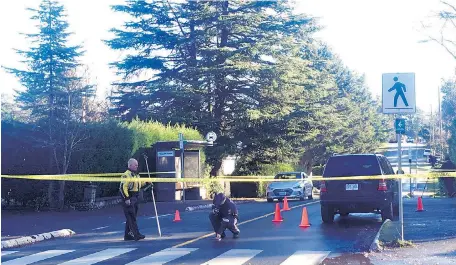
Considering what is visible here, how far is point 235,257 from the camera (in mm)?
10953

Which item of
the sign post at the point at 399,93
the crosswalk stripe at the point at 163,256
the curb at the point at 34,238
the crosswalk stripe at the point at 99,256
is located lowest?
the curb at the point at 34,238

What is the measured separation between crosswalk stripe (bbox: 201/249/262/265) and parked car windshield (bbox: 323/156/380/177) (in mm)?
5613

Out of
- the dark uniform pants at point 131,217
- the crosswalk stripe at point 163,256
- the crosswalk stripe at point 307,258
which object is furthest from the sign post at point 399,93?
the dark uniform pants at point 131,217

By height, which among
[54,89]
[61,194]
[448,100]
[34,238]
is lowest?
[34,238]

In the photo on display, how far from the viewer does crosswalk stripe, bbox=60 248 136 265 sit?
1075cm

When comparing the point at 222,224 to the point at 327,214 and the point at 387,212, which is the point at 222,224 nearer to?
the point at 327,214

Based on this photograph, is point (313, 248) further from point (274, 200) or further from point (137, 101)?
point (137, 101)

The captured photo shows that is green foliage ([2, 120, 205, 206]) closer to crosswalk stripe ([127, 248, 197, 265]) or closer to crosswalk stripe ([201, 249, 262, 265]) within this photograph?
crosswalk stripe ([127, 248, 197, 265])

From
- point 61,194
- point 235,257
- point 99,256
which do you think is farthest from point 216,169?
point 235,257

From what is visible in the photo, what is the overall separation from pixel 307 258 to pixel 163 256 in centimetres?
254

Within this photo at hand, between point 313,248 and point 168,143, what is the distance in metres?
17.0

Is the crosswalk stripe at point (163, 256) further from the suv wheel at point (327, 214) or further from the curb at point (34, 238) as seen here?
the suv wheel at point (327, 214)

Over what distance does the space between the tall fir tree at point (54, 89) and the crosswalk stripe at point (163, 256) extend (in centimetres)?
1227

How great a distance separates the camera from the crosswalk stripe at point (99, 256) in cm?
1075
